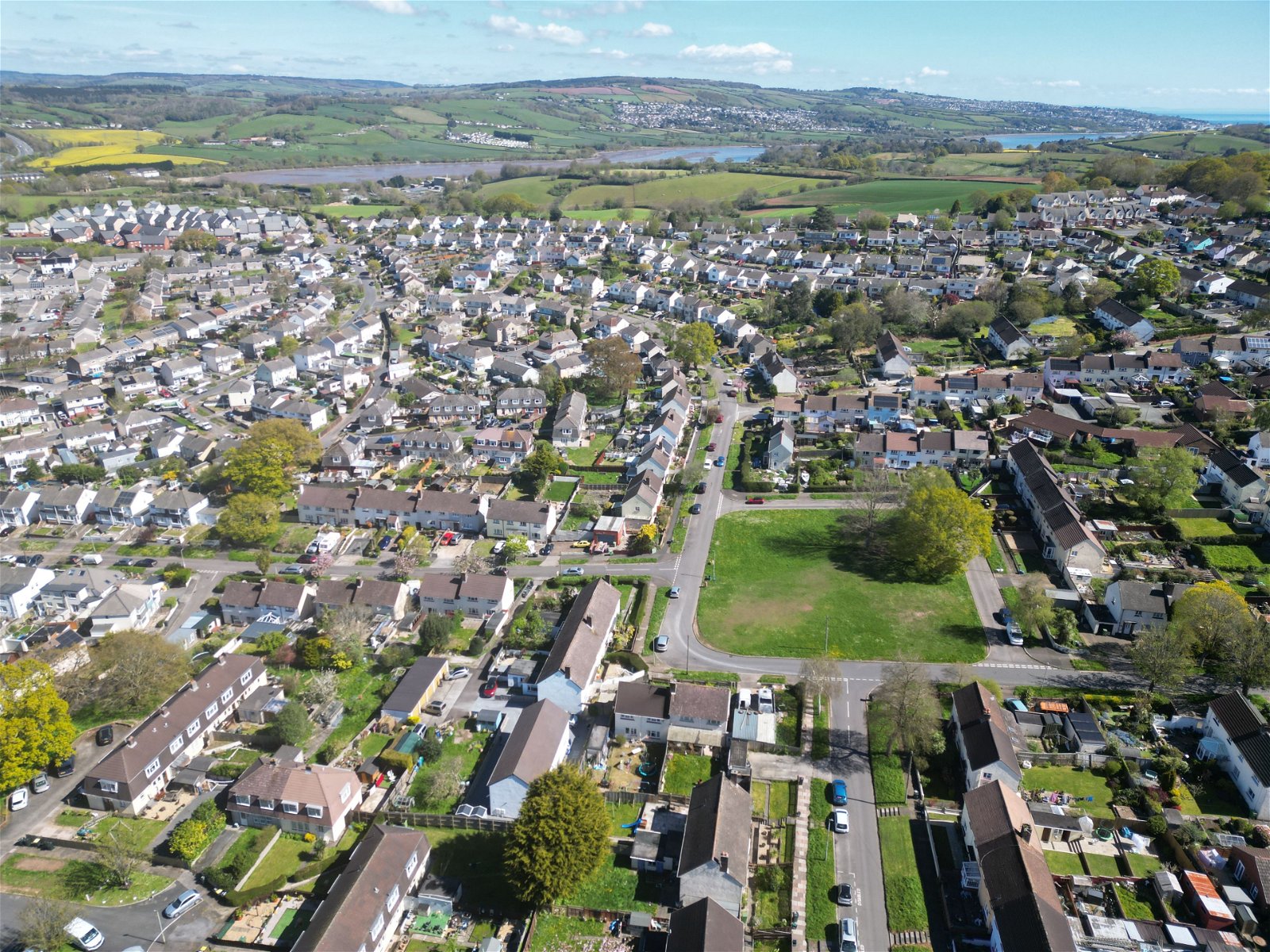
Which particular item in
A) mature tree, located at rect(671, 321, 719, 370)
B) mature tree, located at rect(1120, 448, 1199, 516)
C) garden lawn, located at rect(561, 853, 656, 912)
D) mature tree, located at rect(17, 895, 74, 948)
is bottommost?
garden lawn, located at rect(561, 853, 656, 912)

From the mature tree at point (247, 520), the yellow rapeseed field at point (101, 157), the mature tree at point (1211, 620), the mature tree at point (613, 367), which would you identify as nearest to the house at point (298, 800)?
the mature tree at point (247, 520)

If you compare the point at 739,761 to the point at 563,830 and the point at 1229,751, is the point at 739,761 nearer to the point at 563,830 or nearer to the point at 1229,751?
the point at 563,830

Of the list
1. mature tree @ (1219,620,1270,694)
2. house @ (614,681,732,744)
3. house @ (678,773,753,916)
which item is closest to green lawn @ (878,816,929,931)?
house @ (678,773,753,916)

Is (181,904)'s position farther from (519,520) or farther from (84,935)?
(519,520)

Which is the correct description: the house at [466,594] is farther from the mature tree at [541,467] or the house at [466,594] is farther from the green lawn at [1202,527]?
the green lawn at [1202,527]

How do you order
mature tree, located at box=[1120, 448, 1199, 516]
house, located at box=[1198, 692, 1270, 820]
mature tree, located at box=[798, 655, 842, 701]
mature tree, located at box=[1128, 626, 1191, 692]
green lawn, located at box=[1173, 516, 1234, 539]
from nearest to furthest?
house, located at box=[1198, 692, 1270, 820], mature tree, located at box=[1128, 626, 1191, 692], mature tree, located at box=[798, 655, 842, 701], green lawn, located at box=[1173, 516, 1234, 539], mature tree, located at box=[1120, 448, 1199, 516]

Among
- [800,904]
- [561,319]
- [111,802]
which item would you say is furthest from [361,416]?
[800,904]

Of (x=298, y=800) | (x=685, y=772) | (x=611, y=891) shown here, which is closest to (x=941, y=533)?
(x=685, y=772)

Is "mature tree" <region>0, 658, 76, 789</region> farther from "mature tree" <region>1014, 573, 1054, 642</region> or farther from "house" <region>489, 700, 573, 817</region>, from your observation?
"mature tree" <region>1014, 573, 1054, 642</region>
